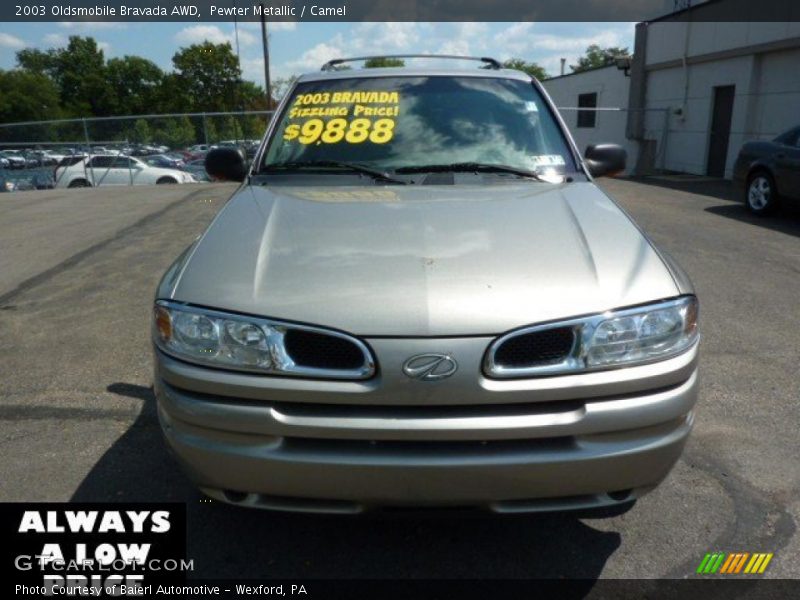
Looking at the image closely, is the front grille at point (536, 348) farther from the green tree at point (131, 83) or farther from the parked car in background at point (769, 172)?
the green tree at point (131, 83)

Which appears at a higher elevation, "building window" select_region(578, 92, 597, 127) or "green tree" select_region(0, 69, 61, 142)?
"green tree" select_region(0, 69, 61, 142)

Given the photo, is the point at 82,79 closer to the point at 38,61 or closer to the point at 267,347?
the point at 38,61

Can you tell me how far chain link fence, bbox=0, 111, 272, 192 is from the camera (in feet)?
60.7

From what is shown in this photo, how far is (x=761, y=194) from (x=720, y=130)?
7739mm

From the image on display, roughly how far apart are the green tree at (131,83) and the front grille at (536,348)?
83.7 meters

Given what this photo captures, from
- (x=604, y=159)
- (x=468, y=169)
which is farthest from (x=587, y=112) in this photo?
(x=468, y=169)

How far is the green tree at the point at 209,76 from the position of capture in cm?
6216

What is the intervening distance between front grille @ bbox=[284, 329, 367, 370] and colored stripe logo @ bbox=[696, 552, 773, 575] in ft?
4.96

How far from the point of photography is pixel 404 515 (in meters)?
2.06

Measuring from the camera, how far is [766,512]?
2730 mm

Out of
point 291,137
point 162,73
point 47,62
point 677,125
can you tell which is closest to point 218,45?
point 162,73

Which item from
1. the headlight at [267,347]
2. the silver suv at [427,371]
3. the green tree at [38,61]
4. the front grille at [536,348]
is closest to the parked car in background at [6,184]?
the silver suv at [427,371]

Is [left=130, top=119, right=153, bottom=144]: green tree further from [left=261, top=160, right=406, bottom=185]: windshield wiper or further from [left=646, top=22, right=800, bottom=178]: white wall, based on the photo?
[left=261, top=160, right=406, bottom=185]: windshield wiper

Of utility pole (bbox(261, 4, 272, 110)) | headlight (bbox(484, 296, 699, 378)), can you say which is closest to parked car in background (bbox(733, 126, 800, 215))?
headlight (bbox(484, 296, 699, 378))
